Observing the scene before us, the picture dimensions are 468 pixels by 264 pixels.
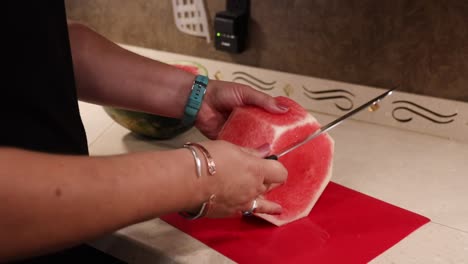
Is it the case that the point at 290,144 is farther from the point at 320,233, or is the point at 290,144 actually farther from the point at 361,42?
the point at 361,42

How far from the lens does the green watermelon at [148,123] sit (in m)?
1.31

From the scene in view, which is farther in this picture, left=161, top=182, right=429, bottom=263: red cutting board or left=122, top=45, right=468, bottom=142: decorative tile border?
left=122, top=45, right=468, bottom=142: decorative tile border

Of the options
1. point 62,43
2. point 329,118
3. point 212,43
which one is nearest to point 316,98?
point 329,118

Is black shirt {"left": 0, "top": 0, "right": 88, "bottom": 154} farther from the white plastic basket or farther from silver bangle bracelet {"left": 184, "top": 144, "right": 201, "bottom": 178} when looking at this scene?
the white plastic basket

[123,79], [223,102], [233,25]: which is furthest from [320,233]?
[233,25]

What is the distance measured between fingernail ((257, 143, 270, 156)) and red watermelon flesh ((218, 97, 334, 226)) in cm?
1

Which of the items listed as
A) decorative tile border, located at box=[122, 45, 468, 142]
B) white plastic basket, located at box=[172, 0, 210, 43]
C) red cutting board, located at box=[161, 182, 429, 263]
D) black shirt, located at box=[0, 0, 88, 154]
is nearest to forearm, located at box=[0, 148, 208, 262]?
black shirt, located at box=[0, 0, 88, 154]

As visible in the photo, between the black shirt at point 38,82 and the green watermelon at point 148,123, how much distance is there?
0.39 m

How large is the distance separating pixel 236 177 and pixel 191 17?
3.03 ft

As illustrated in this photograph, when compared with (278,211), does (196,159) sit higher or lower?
higher

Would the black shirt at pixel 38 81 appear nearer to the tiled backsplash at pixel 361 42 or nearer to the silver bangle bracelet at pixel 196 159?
the silver bangle bracelet at pixel 196 159

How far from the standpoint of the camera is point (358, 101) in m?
1.44

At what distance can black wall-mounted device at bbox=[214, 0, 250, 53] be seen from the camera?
5.03 feet

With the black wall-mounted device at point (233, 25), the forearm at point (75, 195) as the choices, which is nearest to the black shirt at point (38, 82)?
the forearm at point (75, 195)
